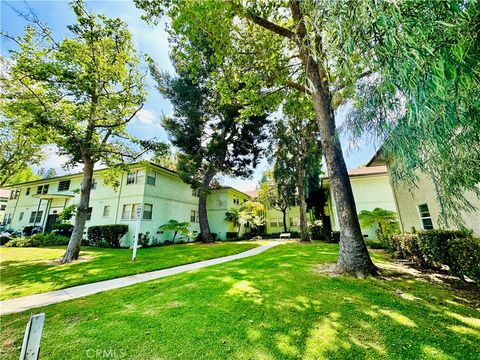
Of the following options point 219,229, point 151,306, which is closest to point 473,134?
point 151,306

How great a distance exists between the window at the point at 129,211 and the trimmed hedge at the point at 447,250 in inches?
699

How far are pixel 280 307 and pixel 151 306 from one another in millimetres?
2618

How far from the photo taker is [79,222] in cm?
1004

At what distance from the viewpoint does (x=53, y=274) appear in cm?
741

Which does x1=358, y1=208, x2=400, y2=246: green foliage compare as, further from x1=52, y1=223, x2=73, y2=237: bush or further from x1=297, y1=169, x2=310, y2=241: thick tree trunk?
x1=52, y1=223, x2=73, y2=237: bush

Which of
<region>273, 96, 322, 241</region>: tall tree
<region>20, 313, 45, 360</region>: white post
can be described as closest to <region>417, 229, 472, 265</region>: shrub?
<region>20, 313, 45, 360</region>: white post

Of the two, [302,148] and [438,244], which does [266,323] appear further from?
[302,148]

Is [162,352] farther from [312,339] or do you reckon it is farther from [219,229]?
[219,229]

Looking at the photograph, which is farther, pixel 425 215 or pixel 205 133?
pixel 205 133

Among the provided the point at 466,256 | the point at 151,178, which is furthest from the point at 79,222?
the point at 466,256

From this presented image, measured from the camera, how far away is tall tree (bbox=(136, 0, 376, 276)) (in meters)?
5.93

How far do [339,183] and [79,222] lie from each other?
11717 mm

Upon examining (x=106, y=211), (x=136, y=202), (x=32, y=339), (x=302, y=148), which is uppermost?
(x=302, y=148)

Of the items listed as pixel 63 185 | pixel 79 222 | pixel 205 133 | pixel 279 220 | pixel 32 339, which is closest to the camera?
pixel 32 339
